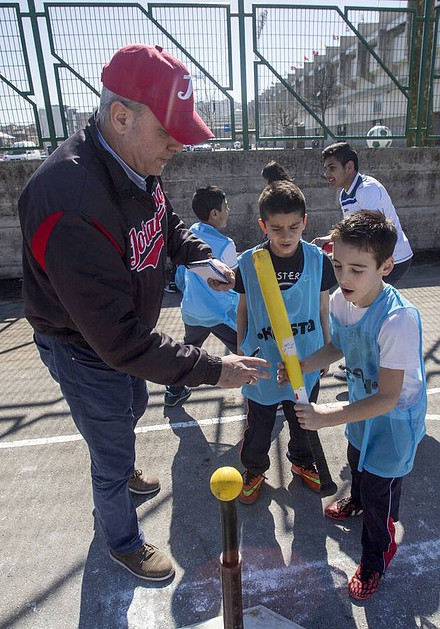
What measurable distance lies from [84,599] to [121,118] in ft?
7.49

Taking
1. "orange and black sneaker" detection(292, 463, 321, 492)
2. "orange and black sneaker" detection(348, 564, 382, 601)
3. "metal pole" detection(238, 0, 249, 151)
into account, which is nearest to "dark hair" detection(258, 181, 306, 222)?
"orange and black sneaker" detection(292, 463, 321, 492)

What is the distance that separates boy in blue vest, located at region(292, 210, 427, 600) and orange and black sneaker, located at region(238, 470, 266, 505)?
0.79m

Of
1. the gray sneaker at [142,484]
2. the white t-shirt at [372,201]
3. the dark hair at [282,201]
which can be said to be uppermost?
the dark hair at [282,201]

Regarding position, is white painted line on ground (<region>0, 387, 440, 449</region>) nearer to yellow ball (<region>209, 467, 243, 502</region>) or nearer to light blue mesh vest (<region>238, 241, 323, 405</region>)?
light blue mesh vest (<region>238, 241, 323, 405</region>)

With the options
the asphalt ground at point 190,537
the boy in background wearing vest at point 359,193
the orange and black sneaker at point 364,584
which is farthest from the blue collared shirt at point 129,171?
the boy in background wearing vest at point 359,193

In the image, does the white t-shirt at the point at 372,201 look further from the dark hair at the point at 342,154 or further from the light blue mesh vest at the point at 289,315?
the light blue mesh vest at the point at 289,315

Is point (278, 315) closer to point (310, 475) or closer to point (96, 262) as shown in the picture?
point (96, 262)

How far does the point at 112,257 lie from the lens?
1662 millimetres

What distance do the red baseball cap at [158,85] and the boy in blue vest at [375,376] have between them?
79 centimetres

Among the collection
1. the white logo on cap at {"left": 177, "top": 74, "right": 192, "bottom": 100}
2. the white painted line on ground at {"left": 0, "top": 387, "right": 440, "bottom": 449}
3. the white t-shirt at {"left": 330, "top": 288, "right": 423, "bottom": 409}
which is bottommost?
the white painted line on ground at {"left": 0, "top": 387, "right": 440, "bottom": 449}

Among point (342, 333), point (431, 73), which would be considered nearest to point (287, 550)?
point (342, 333)

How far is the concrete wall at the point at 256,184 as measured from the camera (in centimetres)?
753

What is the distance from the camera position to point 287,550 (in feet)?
8.09

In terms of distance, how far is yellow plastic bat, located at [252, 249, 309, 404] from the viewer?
6.58 feet
